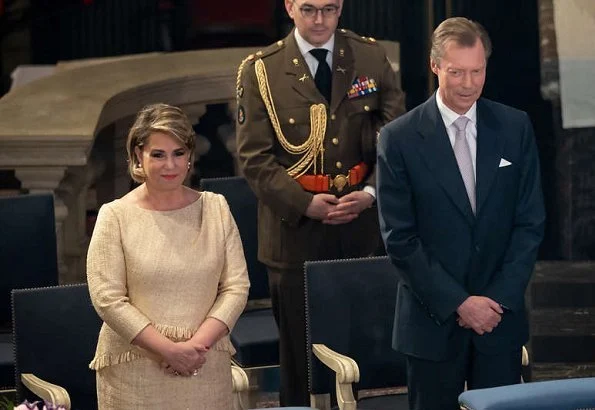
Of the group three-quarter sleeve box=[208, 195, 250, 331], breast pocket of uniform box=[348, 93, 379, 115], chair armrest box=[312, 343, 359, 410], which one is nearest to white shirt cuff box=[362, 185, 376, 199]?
breast pocket of uniform box=[348, 93, 379, 115]

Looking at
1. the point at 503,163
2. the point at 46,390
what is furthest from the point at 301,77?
the point at 46,390

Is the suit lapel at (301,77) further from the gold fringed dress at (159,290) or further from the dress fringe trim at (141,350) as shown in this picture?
the dress fringe trim at (141,350)

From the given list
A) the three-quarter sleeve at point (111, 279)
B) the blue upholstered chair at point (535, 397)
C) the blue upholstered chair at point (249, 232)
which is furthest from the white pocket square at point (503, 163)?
the blue upholstered chair at point (249, 232)

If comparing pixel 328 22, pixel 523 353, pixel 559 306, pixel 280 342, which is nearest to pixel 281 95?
pixel 328 22

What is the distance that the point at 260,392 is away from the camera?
5766 mm

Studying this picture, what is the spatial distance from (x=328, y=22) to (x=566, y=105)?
3.05 metres

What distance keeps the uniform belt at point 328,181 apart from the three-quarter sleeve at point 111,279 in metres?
1.33

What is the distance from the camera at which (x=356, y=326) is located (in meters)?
5.11

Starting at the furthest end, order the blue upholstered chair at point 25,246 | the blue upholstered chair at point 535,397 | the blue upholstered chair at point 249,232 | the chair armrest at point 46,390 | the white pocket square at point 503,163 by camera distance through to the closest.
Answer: the blue upholstered chair at point 249,232
the blue upholstered chair at point 25,246
the chair armrest at point 46,390
the white pocket square at point 503,163
the blue upholstered chair at point 535,397

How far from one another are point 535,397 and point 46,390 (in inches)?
63.0

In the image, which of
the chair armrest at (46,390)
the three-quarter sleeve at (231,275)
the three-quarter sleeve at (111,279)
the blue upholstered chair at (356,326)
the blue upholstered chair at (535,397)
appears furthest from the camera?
the blue upholstered chair at (356,326)

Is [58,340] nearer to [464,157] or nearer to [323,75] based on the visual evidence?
[323,75]

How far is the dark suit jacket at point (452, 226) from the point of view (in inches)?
171

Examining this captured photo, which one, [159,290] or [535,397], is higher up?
[159,290]
